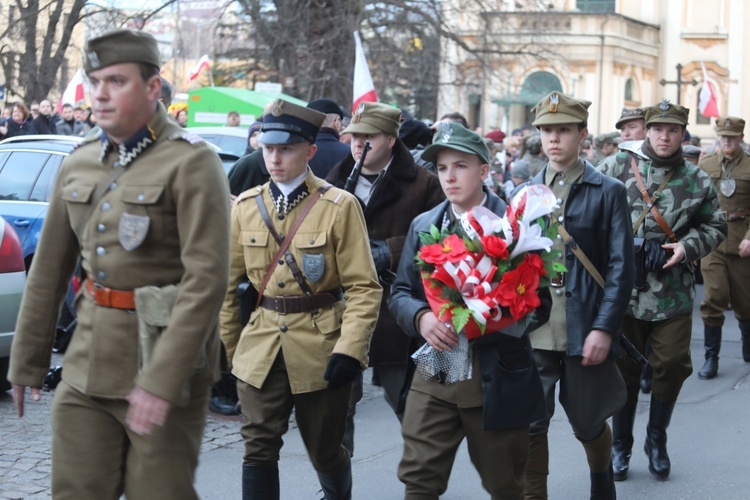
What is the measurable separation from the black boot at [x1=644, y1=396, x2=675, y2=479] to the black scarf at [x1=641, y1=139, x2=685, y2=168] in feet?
4.40

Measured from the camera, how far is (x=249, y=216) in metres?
5.24

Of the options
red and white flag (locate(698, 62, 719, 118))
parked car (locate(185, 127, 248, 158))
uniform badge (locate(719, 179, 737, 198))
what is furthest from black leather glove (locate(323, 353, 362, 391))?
red and white flag (locate(698, 62, 719, 118))

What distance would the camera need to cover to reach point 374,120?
6297 mm

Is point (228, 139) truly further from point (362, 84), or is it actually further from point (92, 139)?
point (92, 139)

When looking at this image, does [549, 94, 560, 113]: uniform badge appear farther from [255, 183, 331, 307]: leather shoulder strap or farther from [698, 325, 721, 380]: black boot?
[698, 325, 721, 380]: black boot

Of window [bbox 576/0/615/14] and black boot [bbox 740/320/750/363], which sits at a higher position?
window [bbox 576/0/615/14]

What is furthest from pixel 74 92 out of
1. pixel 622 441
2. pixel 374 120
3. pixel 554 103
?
pixel 554 103

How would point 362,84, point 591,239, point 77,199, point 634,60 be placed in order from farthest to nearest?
point 634,60 → point 362,84 → point 591,239 → point 77,199

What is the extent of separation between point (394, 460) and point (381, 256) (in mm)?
1664

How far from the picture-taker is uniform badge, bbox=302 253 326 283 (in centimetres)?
505

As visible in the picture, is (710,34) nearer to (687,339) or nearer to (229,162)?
(229,162)

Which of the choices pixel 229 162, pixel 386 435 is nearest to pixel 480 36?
pixel 229 162

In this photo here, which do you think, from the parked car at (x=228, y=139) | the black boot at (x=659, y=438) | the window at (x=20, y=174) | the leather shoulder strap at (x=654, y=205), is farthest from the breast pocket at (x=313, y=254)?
the parked car at (x=228, y=139)

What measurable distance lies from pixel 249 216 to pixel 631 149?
8.96 feet
